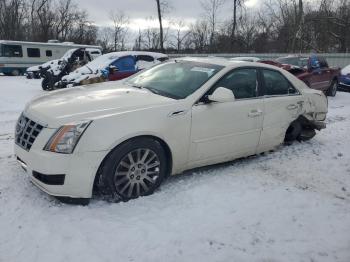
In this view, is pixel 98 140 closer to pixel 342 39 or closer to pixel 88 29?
pixel 342 39

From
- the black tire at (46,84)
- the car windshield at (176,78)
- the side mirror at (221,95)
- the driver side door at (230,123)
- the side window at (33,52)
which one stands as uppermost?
the side window at (33,52)

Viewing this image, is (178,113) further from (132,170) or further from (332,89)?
(332,89)

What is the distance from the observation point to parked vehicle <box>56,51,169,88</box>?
12617 mm

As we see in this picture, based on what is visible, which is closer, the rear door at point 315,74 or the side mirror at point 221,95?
the side mirror at point 221,95

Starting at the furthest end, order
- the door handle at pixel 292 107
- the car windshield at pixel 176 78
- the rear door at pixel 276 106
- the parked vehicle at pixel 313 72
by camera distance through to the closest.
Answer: the parked vehicle at pixel 313 72
the door handle at pixel 292 107
the rear door at pixel 276 106
the car windshield at pixel 176 78

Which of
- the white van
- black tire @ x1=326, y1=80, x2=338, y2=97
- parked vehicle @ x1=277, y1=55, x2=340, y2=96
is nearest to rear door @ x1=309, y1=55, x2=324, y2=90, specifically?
parked vehicle @ x1=277, y1=55, x2=340, y2=96

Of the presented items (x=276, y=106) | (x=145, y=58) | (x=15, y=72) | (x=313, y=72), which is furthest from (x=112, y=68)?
(x=15, y=72)

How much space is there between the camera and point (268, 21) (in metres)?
40.3

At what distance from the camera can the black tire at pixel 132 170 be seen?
150 inches

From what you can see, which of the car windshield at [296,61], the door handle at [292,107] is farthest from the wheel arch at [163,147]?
the car windshield at [296,61]

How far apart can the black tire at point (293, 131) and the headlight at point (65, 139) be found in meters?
3.72

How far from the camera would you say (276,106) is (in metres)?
5.45

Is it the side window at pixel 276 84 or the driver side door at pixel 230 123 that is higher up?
the side window at pixel 276 84

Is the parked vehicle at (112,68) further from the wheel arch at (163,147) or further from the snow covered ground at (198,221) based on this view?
the wheel arch at (163,147)
